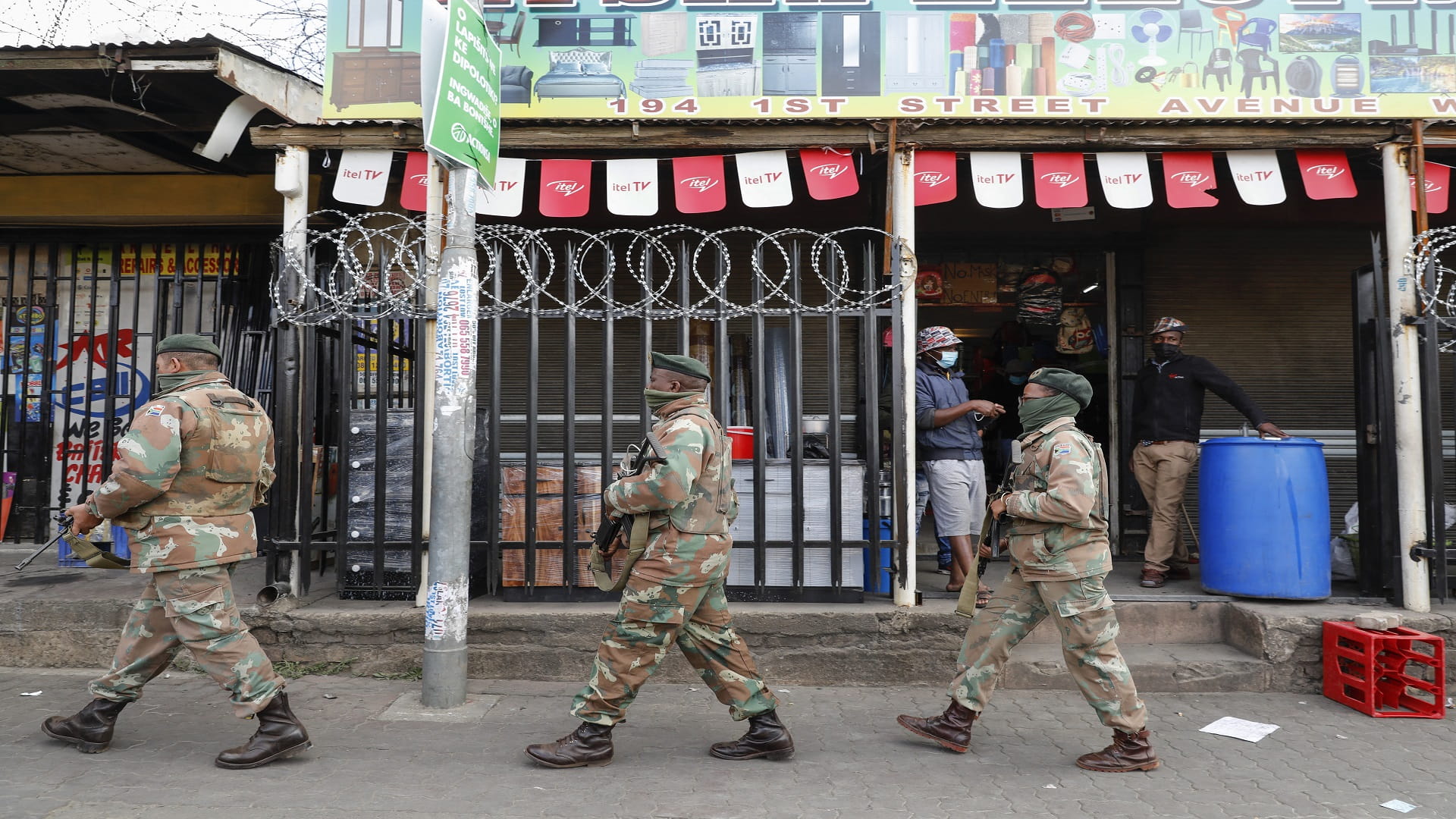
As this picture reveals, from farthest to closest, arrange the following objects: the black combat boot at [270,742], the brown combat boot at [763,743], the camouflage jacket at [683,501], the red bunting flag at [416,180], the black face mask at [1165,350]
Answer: the black face mask at [1165,350] → the red bunting flag at [416,180] → the brown combat boot at [763,743] → the black combat boot at [270,742] → the camouflage jacket at [683,501]


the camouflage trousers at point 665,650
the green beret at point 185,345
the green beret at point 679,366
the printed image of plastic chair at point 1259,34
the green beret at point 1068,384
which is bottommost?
the camouflage trousers at point 665,650

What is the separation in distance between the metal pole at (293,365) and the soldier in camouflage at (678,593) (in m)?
2.28

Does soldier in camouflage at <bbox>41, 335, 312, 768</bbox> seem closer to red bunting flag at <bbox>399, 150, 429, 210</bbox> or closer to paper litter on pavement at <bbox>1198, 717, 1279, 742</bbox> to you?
red bunting flag at <bbox>399, 150, 429, 210</bbox>

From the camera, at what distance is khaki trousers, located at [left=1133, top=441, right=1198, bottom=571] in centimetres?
588

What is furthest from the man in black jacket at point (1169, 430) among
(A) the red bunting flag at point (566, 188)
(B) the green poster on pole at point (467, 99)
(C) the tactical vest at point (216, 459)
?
(C) the tactical vest at point (216, 459)

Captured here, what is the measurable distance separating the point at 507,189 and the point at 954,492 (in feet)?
10.8

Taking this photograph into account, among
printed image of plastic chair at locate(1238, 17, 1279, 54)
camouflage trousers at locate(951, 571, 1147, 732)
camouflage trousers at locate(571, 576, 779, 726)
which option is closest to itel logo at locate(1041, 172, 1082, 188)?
printed image of plastic chair at locate(1238, 17, 1279, 54)

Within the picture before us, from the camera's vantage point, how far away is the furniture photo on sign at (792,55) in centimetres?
563

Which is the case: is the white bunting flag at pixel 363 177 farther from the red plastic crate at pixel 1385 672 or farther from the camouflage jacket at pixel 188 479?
the red plastic crate at pixel 1385 672

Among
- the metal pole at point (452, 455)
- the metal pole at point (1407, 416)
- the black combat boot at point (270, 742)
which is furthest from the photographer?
the metal pole at point (1407, 416)

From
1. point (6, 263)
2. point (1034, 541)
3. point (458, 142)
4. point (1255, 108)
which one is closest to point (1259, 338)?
point (1255, 108)

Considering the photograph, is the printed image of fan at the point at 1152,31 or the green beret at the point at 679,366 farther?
the printed image of fan at the point at 1152,31

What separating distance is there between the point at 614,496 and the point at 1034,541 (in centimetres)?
180

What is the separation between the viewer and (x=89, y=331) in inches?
290
